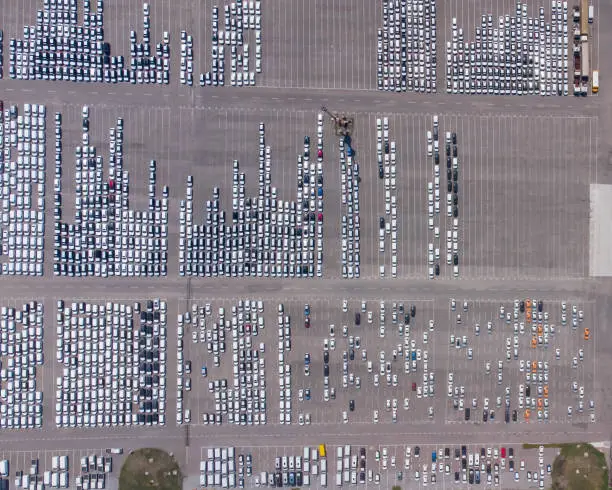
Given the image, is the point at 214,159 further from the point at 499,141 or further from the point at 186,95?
the point at 499,141

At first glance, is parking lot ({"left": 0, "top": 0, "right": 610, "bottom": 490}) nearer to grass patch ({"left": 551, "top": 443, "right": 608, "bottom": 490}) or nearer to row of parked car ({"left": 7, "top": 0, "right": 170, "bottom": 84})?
row of parked car ({"left": 7, "top": 0, "right": 170, "bottom": 84})

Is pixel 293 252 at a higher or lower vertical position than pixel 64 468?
higher

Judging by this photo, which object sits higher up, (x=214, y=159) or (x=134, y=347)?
(x=214, y=159)

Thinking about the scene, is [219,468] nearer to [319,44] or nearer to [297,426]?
[297,426]

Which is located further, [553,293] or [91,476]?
[553,293]

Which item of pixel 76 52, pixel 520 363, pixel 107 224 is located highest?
pixel 76 52

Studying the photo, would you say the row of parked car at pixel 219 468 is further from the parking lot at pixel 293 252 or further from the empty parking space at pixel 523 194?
the empty parking space at pixel 523 194

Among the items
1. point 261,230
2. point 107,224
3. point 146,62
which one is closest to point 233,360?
point 261,230

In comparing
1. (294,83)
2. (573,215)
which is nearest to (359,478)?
(573,215)
